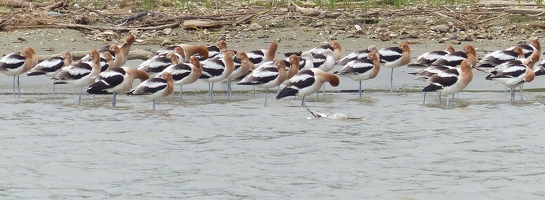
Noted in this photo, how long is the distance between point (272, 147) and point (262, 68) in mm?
3919

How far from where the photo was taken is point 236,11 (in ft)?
66.0

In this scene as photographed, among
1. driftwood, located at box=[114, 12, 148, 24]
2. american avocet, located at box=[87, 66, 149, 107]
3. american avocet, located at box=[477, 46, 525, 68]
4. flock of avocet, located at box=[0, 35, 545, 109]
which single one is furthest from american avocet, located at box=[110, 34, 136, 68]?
american avocet, located at box=[477, 46, 525, 68]

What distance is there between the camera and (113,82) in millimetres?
13906

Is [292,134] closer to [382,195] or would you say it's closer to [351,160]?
[351,160]

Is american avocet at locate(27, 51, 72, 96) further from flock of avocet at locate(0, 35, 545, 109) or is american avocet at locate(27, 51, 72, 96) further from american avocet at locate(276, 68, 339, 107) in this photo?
american avocet at locate(276, 68, 339, 107)

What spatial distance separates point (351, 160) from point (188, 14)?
404 inches

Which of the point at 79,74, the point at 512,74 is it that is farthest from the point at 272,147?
the point at 512,74

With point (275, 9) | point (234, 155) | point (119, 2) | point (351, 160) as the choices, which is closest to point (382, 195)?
point (351, 160)

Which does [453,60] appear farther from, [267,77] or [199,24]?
[199,24]

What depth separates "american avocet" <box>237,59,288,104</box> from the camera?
47.6 ft

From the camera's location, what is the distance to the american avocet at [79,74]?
47.2ft

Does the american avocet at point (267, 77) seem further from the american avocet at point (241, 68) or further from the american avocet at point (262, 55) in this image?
the american avocet at point (262, 55)

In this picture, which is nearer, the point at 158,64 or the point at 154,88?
the point at 154,88

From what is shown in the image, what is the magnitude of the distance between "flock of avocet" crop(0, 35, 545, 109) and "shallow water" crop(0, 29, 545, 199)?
0.29 meters
